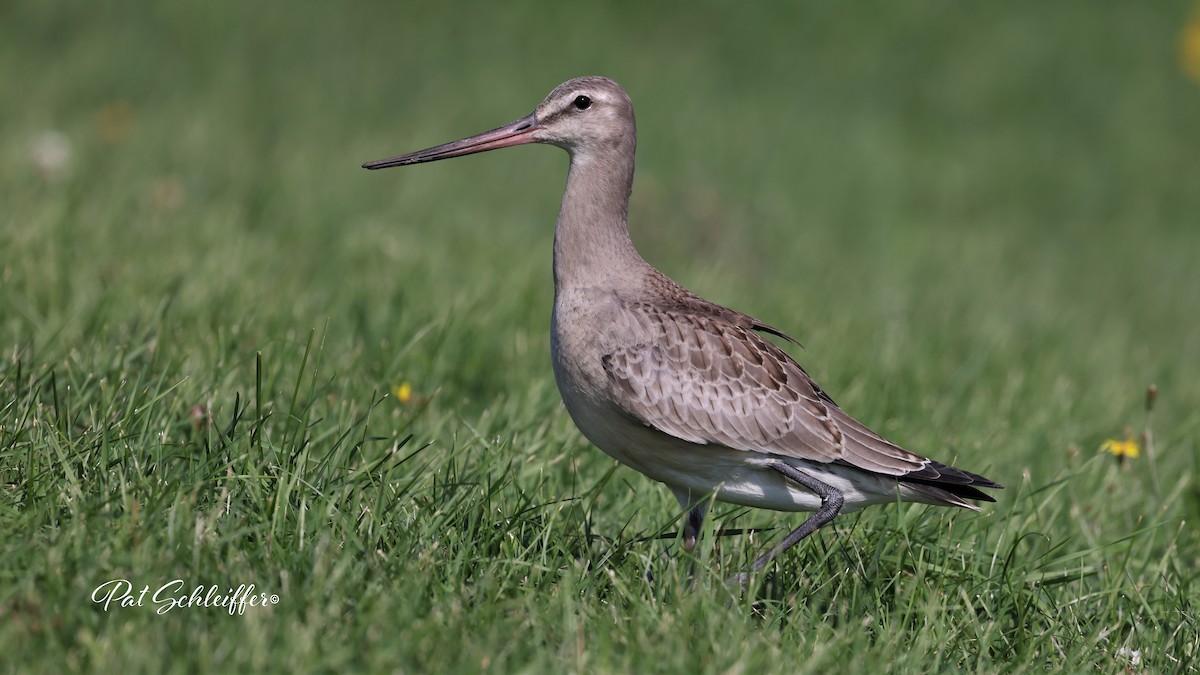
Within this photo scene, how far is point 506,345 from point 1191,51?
49.5 feet

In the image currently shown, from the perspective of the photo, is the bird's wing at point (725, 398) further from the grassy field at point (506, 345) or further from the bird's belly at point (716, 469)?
the grassy field at point (506, 345)

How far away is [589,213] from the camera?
16.7ft

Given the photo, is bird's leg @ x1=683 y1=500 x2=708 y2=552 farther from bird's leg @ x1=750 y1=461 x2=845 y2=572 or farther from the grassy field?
bird's leg @ x1=750 y1=461 x2=845 y2=572

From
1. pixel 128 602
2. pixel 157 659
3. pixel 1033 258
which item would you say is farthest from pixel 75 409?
pixel 1033 258

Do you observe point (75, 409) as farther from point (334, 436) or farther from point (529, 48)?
point (529, 48)

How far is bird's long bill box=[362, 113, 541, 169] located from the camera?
4965 millimetres

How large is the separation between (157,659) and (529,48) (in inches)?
564

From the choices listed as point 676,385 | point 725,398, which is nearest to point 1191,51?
point 725,398

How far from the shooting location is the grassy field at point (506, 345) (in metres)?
3.74

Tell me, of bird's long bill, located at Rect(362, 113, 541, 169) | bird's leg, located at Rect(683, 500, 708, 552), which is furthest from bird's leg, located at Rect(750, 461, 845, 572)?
bird's long bill, located at Rect(362, 113, 541, 169)

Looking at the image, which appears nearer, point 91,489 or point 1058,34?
point 91,489

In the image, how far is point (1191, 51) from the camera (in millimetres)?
18344

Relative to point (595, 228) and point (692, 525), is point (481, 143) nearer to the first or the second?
point (595, 228)

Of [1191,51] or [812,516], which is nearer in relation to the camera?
[812,516]
